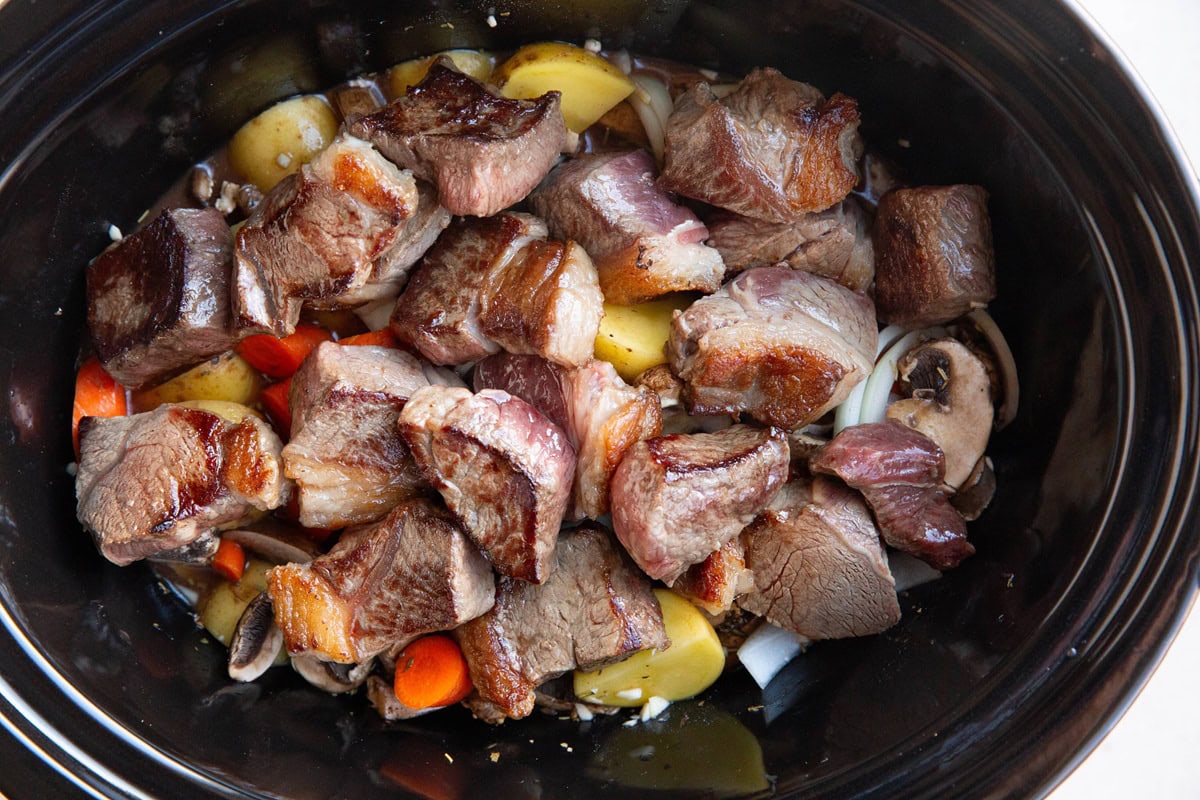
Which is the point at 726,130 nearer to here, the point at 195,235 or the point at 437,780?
the point at 195,235

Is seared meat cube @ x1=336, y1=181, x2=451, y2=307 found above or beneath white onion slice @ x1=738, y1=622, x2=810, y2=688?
above

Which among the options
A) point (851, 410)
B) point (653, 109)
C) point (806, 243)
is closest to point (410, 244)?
point (653, 109)

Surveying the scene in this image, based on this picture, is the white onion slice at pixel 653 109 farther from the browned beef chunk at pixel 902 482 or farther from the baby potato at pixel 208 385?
the baby potato at pixel 208 385

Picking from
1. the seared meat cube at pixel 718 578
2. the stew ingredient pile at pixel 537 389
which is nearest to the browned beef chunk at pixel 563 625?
the stew ingredient pile at pixel 537 389

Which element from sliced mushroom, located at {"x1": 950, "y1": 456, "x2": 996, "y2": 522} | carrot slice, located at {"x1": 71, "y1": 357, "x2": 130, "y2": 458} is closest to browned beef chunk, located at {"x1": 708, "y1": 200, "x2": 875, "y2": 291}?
sliced mushroom, located at {"x1": 950, "y1": 456, "x2": 996, "y2": 522}

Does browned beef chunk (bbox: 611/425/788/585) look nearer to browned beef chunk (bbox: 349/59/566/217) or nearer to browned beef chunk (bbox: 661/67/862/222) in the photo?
browned beef chunk (bbox: 661/67/862/222)

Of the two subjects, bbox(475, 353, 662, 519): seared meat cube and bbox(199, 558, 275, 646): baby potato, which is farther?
bbox(199, 558, 275, 646): baby potato

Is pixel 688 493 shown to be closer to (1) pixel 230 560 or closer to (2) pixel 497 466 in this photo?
(2) pixel 497 466
